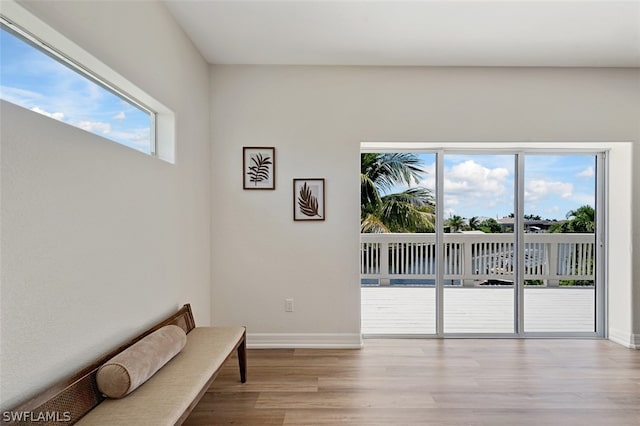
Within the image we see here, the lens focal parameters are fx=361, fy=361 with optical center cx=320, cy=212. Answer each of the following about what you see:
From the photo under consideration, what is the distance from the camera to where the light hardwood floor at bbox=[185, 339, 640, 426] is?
87.0 inches

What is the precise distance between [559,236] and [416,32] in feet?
8.39

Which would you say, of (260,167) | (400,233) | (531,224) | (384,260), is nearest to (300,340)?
(384,260)

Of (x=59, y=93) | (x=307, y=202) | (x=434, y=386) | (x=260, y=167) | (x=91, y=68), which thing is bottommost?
(x=434, y=386)

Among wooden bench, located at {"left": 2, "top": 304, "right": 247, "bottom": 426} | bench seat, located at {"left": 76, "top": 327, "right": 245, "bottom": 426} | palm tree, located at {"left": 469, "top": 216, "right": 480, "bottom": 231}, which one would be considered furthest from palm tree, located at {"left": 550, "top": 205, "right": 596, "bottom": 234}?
wooden bench, located at {"left": 2, "top": 304, "right": 247, "bottom": 426}

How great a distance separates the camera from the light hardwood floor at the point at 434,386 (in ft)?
7.25

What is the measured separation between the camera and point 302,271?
343 centimetres

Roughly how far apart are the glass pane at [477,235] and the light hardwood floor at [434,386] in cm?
38

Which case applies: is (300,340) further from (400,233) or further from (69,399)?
(69,399)

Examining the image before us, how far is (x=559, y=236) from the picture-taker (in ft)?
12.2

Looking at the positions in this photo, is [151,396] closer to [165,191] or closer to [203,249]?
[165,191]

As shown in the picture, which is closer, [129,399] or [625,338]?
[129,399]

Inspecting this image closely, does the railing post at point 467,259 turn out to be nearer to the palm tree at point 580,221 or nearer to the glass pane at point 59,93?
the palm tree at point 580,221

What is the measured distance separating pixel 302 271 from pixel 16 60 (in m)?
2.54

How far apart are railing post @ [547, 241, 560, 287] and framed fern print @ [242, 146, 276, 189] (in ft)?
9.50
